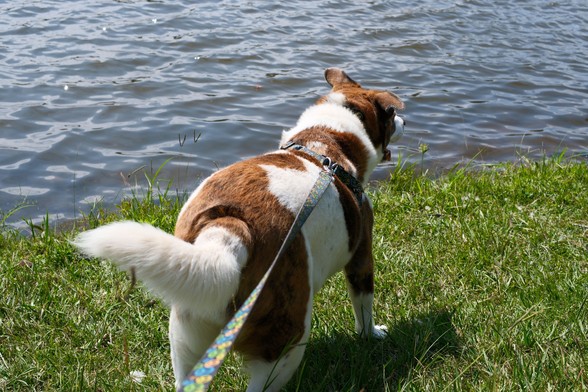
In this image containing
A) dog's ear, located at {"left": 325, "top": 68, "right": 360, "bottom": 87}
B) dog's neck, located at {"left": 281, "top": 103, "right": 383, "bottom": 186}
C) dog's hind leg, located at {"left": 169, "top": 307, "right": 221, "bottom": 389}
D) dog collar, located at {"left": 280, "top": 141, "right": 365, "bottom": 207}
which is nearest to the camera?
dog's hind leg, located at {"left": 169, "top": 307, "right": 221, "bottom": 389}

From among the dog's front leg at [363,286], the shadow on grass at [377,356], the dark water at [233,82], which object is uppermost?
the dog's front leg at [363,286]

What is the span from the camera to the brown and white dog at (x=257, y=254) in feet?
8.20

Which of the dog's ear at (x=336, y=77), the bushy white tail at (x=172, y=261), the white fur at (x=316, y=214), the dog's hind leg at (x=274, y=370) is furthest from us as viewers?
the dog's ear at (x=336, y=77)

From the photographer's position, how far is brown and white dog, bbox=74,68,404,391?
2.50 metres

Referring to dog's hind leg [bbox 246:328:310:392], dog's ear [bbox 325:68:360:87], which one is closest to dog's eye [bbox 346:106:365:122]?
dog's ear [bbox 325:68:360:87]

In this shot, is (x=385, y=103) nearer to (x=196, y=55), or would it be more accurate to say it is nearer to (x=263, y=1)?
(x=196, y=55)

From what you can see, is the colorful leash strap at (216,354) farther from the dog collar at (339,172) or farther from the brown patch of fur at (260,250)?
the dog collar at (339,172)

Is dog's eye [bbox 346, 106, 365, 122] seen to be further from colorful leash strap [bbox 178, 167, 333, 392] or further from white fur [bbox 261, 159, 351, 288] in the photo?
colorful leash strap [bbox 178, 167, 333, 392]

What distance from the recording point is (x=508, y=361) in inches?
135

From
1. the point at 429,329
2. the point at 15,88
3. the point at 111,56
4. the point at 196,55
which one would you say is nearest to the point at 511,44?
the point at 196,55

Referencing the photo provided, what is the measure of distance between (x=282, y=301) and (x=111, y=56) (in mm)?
7255

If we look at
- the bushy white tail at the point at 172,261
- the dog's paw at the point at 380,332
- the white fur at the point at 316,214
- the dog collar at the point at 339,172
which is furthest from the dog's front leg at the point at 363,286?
the bushy white tail at the point at 172,261

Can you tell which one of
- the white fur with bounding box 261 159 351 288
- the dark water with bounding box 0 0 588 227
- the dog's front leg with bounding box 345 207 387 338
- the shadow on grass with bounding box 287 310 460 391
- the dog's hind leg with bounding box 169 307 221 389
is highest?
the white fur with bounding box 261 159 351 288

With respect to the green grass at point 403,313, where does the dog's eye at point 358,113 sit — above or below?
above
